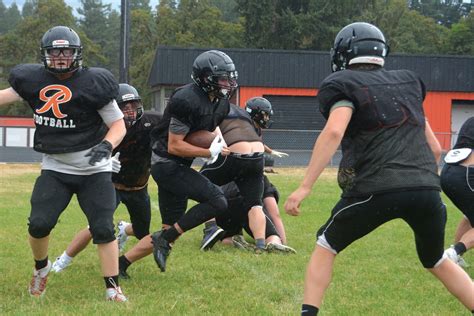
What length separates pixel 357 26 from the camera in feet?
13.6

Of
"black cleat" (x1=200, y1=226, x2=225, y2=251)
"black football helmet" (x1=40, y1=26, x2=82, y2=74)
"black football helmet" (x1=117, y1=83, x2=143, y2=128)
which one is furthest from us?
"black cleat" (x1=200, y1=226, x2=225, y2=251)

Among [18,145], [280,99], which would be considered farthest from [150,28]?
[18,145]

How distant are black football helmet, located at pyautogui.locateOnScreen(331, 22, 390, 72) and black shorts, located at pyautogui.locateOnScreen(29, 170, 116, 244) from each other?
1945 mm

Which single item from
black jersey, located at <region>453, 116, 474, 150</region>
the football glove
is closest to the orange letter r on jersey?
the football glove

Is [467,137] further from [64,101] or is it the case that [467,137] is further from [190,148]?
[64,101]

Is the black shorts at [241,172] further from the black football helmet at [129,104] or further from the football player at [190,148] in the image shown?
the black football helmet at [129,104]

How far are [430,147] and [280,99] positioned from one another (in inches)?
1094

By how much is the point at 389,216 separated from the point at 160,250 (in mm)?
2315

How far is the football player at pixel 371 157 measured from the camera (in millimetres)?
3805

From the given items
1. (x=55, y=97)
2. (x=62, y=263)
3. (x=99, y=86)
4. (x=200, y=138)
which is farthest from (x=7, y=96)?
(x=62, y=263)

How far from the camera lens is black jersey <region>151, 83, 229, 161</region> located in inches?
222

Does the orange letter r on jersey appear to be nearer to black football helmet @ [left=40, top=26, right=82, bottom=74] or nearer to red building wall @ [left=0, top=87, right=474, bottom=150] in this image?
black football helmet @ [left=40, top=26, right=82, bottom=74]

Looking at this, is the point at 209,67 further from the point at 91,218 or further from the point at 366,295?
the point at 366,295

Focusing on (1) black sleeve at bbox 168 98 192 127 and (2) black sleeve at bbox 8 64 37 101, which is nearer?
(2) black sleeve at bbox 8 64 37 101
